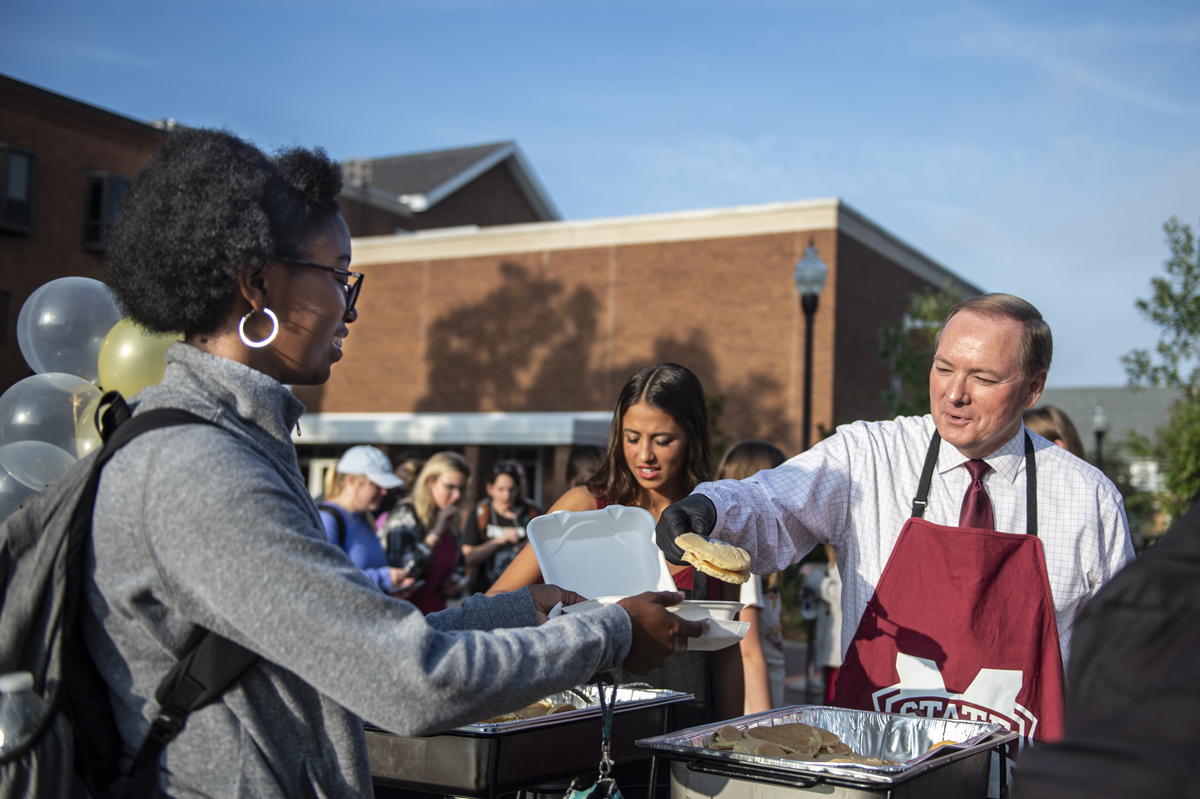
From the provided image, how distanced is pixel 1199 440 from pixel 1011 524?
1326cm

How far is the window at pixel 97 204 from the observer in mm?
23344

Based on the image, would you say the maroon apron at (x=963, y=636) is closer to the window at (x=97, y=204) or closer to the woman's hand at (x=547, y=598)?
the woman's hand at (x=547, y=598)

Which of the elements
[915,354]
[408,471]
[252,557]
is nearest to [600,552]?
[252,557]

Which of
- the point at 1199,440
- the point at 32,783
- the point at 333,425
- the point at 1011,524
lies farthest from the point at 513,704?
the point at 333,425

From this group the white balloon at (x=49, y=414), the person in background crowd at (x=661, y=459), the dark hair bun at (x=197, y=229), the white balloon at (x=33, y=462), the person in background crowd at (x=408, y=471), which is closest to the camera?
the dark hair bun at (x=197, y=229)

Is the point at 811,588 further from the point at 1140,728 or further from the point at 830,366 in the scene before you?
the point at 830,366

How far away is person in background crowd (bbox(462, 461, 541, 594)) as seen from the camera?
7.55 m

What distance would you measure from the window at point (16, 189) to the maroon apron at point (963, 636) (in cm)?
2410

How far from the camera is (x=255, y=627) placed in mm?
1418

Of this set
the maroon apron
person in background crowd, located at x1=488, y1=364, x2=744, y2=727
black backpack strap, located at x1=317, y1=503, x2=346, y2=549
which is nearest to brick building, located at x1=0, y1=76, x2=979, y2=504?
black backpack strap, located at x1=317, y1=503, x2=346, y2=549

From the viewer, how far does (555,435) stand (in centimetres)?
2198

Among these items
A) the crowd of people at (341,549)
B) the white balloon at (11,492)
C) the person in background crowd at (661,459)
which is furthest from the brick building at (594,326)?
the white balloon at (11,492)

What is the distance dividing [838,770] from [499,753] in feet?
2.48

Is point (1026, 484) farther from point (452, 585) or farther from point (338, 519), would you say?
point (452, 585)
